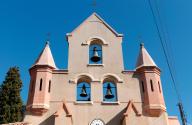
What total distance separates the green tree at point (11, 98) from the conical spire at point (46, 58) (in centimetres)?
1110

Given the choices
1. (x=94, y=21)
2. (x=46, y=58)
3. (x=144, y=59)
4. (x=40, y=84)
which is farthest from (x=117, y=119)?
(x=94, y=21)

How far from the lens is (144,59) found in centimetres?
2080

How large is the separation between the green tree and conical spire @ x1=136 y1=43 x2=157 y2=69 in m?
15.8

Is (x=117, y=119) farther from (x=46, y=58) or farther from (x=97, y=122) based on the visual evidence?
(x=46, y=58)

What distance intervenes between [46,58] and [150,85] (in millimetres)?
8285

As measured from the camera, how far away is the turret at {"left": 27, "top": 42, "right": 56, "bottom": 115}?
59.1 ft

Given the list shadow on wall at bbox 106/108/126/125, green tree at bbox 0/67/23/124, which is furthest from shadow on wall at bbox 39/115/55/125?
green tree at bbox 0/67/23/124

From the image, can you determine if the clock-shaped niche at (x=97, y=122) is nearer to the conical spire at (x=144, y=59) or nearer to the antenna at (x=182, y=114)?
the conical spire at (x=144, y=59)

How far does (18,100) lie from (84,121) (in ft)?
49.8

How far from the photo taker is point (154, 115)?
18.4 m

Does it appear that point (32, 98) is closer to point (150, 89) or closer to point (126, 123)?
point (126, 123)

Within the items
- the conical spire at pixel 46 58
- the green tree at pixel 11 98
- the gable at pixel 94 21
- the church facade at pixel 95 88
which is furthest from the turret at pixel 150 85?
the green tree at pixel 11 98

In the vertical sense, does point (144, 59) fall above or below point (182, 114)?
above

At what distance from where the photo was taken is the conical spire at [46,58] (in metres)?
20.0
